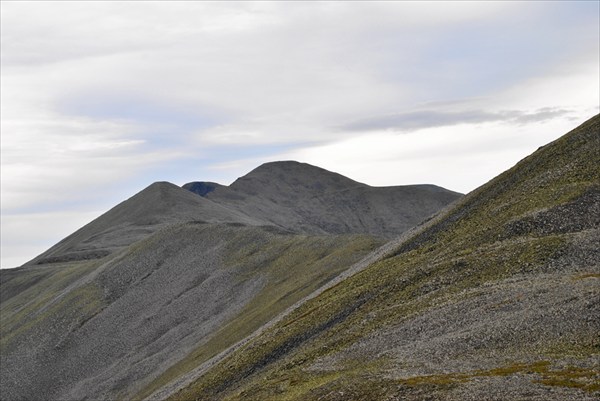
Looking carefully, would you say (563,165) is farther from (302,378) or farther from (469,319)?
(302,378)

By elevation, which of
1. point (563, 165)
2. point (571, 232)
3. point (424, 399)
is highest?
point (563, 165)

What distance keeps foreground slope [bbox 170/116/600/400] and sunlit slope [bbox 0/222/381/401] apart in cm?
2316

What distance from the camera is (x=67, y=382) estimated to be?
124000mm

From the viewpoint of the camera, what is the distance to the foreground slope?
46938 millimetres

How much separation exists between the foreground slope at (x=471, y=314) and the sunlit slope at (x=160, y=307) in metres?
23.2

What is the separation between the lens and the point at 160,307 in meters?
138

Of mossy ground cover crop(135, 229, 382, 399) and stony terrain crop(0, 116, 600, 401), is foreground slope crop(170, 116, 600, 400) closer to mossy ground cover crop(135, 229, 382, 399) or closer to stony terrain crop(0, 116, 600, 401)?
stony terrain crop(0, 116, 600, 401)

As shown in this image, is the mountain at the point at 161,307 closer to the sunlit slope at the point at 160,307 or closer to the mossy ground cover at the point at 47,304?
the sunlit slope at the point at 160,307

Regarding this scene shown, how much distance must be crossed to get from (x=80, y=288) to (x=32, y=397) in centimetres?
3782

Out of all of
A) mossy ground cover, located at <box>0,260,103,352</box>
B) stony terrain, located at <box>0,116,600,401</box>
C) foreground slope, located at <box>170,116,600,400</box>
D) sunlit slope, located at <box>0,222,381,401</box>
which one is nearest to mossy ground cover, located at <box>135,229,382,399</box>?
sunlit slope, located at <box>0,222,381,401</box>

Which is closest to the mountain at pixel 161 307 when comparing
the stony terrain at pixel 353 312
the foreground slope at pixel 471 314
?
the stony terrain at pixel 353 312

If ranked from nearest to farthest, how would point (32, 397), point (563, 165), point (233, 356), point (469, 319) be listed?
1. point (469, 319)
2. point (233, 356)
3. point (563, 165)
4. point (32, 397)

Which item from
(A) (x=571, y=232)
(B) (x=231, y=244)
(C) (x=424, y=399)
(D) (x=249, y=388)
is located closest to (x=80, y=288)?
(B) (x=231, y=244)

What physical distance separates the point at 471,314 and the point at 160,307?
87.1 metres
